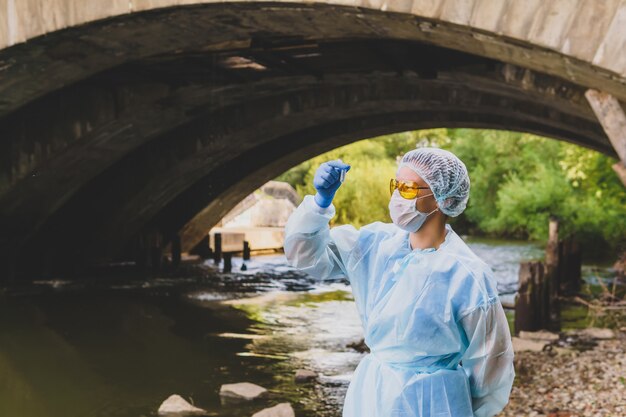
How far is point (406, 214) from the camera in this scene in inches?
133

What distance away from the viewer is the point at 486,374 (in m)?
3.16

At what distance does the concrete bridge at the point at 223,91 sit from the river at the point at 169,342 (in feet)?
6.81

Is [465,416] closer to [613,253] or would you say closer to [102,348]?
[102,348]

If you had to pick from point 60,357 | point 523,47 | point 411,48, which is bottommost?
point 60,357

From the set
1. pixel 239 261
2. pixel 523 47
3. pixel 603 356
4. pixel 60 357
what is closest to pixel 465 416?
pixel 523 47

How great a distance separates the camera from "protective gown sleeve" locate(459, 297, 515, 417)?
10.3 feet

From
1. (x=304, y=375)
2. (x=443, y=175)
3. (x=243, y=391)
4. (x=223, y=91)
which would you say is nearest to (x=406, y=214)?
(x=443, y=175)

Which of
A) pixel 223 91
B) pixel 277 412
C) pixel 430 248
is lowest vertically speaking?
pixel 277 412

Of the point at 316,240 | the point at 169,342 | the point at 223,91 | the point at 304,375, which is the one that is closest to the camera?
the point at 316,240

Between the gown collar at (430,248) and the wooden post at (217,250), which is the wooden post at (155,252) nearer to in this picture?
the wooden post at (217,250)

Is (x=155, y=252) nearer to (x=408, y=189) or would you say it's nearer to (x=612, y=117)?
(x=612, y=117)

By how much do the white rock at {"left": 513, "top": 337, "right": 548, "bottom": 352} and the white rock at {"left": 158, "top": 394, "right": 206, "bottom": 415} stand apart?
4.65 metres

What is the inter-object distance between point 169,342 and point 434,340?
28.4 ft

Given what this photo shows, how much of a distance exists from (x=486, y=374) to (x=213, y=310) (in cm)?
1131
